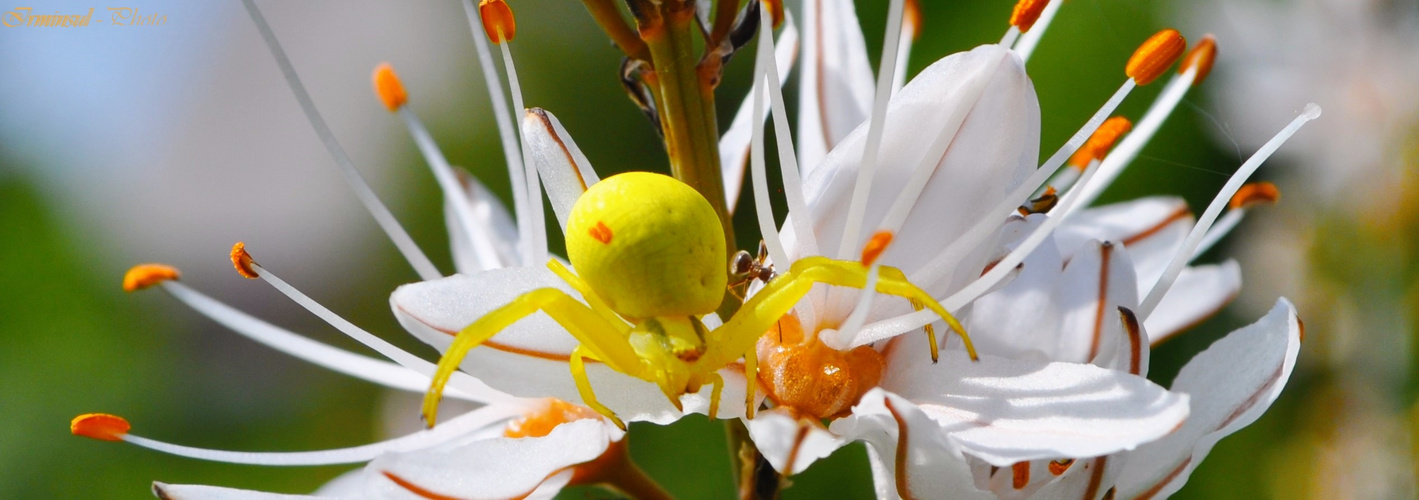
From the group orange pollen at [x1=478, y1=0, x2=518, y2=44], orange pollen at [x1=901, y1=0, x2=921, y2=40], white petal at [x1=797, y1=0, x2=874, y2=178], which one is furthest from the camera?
orange pollen at [x1=901, y1=0, x2=921, y2=40]

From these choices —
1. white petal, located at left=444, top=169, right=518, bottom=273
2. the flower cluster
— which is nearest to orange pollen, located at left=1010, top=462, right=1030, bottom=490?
the flower cluster

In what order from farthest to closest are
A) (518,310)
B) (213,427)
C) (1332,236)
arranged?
(213,427) → (1332,236) → (518,310)

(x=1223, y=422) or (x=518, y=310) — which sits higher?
(x=518, y=310)

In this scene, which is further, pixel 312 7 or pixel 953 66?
pixel 312 7

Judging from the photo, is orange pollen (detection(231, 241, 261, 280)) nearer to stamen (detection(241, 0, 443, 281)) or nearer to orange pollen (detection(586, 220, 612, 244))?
stamen (detection(241, 0, 443, 281))

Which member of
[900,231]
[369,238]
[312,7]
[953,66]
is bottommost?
[369,238]

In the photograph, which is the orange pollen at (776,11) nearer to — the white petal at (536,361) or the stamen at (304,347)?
the white petal at (536,361)

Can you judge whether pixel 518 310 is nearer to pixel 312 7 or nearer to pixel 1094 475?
pixel 1094 475

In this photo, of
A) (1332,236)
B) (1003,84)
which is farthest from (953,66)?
(1332,236)
